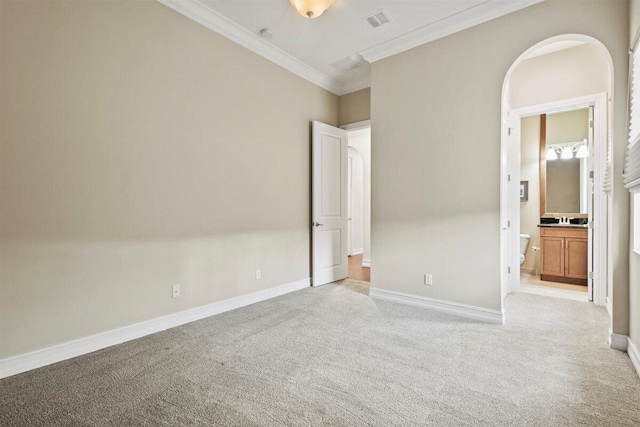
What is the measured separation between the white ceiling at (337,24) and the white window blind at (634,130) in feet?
3.50

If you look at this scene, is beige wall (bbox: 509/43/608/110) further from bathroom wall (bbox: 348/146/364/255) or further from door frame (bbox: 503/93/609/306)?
bathroom wall (bbox: 348/146/364/255)

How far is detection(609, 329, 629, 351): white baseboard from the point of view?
2234 mm

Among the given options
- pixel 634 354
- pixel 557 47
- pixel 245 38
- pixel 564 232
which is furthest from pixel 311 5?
pixel 564 232

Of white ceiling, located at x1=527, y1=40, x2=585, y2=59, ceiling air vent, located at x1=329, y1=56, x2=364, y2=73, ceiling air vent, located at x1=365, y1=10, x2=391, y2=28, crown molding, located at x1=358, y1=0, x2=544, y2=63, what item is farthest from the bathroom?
ceiling air vent, located at x1=365, y1=10, x2=391, y2=28

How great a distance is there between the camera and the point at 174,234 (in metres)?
2.77

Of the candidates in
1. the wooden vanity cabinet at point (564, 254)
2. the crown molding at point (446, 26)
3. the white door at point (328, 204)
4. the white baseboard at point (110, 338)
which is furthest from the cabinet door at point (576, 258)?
the white baseboard at point (110, 338)

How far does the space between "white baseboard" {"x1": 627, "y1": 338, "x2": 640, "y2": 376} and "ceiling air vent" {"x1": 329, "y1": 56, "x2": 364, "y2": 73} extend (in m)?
3.87

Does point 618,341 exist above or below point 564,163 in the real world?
below

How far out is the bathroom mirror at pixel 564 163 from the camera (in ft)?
15.1

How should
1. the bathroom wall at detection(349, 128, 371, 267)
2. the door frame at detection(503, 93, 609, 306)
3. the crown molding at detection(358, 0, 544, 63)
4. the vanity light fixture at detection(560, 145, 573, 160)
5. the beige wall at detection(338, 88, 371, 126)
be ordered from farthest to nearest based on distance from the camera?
1. the bathroom wall at detection(349, 128, 371, 267)
2. the vanity light fixture at detection(560, 145, 573, 160)
3. the beige wall at detection(338, 88, 371, 126)
4. the door frame at detection(503, 93, 609, 306)
5. the crown molding at detection(358, 0, 544, 63)

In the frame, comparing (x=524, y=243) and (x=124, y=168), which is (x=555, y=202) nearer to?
(x=524, y=243)

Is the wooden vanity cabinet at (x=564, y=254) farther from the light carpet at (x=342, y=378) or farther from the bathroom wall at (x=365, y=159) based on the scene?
the bathroom wall at (x=365, y=159)

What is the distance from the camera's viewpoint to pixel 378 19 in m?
3.04

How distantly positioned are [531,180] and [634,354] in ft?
11.9
